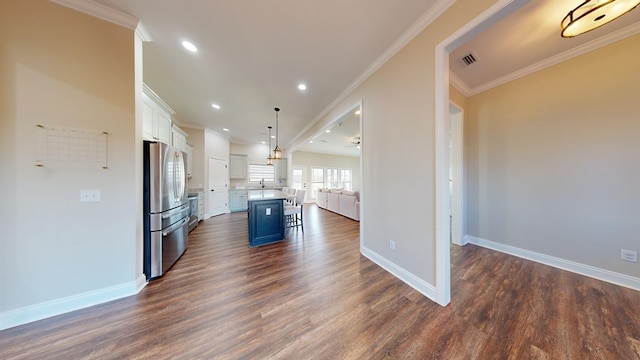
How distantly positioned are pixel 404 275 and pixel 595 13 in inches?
112

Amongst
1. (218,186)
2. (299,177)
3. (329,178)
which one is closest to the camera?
(218,186)

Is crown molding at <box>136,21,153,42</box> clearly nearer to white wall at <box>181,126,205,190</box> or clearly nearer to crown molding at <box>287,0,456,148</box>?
crown molding at <box>287,0,456,148</box>

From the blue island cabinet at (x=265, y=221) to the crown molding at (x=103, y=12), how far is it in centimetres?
266

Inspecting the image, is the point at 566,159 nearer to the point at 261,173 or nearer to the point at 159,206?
the point at 159,206

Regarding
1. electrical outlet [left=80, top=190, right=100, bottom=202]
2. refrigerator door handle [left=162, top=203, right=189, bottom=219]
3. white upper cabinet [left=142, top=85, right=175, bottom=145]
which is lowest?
refrigerator door handle [left=162, top=203, right=189, bottom=219]

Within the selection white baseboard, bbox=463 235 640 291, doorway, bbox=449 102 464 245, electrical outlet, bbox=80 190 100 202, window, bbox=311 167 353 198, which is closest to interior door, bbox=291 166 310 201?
window, bbox=311 167 353 198

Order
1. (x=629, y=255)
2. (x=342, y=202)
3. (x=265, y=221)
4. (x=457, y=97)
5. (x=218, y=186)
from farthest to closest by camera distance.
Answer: (x=218, y=186) < (x=342, y=202) < (x=265, y=221) < (x=457, y=97) < (x=629, y=255)

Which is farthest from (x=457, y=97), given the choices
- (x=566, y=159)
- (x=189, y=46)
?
(x=189, y=46)

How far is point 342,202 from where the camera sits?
5770 millimetres

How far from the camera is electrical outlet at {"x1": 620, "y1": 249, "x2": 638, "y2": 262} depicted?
78.2 inches

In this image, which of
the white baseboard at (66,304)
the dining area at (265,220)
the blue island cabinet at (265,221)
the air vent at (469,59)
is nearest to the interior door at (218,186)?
the dining area at (265,220)

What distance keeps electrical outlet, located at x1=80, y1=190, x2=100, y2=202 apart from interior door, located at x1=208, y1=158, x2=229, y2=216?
13.6 feet

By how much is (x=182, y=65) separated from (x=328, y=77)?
217 centimetres

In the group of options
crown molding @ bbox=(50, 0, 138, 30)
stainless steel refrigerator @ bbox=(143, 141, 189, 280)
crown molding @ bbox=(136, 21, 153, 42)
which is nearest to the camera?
crown molding @ bbox=(50, 0, 138, 30)
